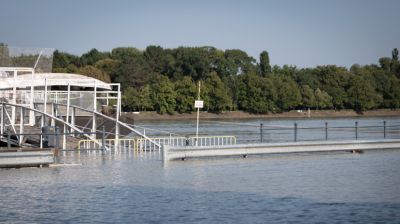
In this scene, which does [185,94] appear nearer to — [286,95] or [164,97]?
[164,97]

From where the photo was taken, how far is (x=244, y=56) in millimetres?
183875

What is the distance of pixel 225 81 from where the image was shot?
171250mm

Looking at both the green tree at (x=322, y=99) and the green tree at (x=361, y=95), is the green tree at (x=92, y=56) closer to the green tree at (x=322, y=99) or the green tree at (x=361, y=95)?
the green tree at (x=322, y=99)

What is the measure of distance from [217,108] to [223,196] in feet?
462

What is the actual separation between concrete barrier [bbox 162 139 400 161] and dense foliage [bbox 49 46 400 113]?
105095mm

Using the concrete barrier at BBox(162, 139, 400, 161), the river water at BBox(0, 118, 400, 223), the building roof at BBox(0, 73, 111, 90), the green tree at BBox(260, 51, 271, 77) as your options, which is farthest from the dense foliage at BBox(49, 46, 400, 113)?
the river water at BBox(0, 118, 400, 223)

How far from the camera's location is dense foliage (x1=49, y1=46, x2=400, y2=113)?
510 ft

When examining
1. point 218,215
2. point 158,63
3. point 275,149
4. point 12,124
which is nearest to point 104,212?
point 218,215

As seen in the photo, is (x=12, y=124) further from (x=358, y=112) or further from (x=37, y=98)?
(x=358, y=112)

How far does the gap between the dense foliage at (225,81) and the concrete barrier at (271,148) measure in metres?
105

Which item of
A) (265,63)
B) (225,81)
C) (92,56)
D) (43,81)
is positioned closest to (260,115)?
(225,81)

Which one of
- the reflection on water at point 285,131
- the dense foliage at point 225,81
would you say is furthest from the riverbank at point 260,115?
the reflection on water at point 285,131

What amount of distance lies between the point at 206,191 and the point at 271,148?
1293 centimetres

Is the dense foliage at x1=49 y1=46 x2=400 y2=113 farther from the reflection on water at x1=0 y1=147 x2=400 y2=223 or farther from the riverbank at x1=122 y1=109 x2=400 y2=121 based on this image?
the reflection on water at x1=0 y1=147 x2=400 y2=223
